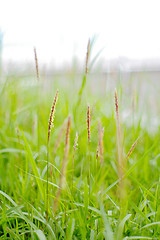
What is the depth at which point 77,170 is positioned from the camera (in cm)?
135

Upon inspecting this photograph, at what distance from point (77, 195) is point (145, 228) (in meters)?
0.24

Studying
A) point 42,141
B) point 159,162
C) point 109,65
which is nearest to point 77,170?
point 42,141

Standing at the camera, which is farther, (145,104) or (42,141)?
(145,104)

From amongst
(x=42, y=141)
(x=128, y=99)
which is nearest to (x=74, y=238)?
(x=42, y=141)

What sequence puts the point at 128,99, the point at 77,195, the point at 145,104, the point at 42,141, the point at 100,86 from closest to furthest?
the point at 77,195 < the point at 42,141 < the point at 128,99 < the point at 145,104 < the point at 100,86

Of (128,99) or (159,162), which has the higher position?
(128,99)

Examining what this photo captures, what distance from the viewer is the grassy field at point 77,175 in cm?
73

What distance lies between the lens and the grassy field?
2.39ft

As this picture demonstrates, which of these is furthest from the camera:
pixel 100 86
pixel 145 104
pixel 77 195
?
pixel 100 86

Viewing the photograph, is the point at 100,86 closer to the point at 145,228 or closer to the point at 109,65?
the point at 109,65

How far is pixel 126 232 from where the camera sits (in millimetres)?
824

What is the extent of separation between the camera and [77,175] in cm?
135

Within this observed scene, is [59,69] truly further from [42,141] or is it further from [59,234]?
[59,234]

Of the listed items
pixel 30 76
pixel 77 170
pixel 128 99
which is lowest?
pixel 77 170
